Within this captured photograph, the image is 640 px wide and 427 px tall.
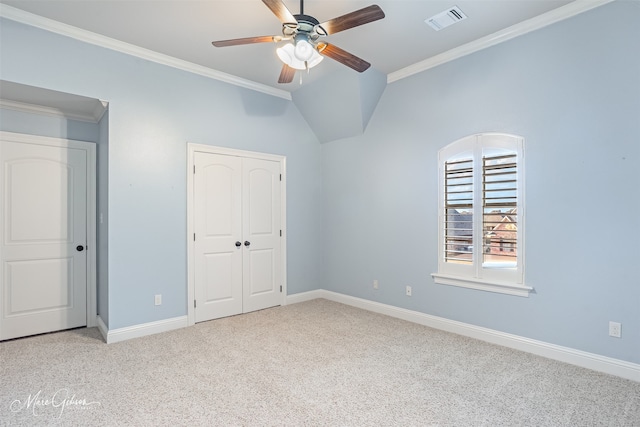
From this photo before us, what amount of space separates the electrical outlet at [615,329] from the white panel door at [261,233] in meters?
3.54

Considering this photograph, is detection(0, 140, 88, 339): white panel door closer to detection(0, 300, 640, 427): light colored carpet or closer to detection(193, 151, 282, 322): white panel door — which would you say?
detection(0, 300, 640, 427): light colored carpet

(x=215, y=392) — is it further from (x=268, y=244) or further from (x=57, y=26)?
(x=57, y=26)

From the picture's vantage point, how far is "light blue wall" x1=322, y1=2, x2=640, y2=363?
260 cm

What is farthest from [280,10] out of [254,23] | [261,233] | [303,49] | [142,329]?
[142,329]

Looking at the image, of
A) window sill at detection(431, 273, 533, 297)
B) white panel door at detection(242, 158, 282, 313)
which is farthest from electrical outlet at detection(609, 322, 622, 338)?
white panel door at detection(242, 158, 282, 313)

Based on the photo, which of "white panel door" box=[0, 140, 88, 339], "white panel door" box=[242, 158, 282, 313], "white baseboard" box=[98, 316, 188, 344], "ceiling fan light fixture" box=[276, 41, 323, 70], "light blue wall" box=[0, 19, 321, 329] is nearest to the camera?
"ceiling fan light fixture" box=[276, 41, 323, 70]

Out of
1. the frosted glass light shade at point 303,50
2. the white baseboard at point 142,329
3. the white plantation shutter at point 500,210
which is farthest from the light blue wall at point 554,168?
the white baseboard at point 142,329

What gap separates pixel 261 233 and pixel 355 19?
3.00 metres

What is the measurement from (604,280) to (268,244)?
358 centimetres

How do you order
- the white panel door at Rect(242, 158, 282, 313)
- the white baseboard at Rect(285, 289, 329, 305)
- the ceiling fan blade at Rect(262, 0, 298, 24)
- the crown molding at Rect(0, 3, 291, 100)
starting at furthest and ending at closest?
the white baseboard at Rect(285, 289, 329, 305) < the white panel door at Rect(242, 158, 282, 313) < the crown molding at Rect(0, 3, 291, 100) < the ceiling fan blade at Rect(262, 0, 298, 24)

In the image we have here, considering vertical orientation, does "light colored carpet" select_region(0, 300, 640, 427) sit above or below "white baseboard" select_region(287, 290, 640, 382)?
below

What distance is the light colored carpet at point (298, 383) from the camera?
211cm

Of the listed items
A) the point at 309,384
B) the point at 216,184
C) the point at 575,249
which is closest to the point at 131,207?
the point at 216,184

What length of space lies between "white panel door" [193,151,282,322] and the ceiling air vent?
100 inches
